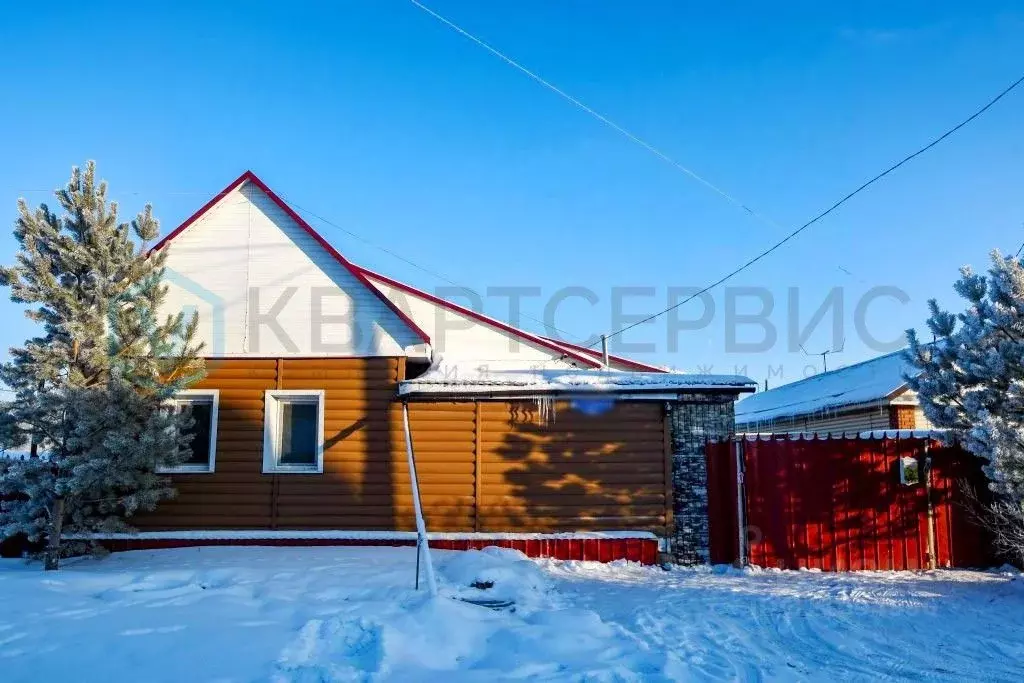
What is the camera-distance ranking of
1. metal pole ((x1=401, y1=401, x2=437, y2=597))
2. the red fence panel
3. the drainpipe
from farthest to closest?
1. the red fence panel
2. the drainpipe
3. metal pole ((x1=401, y1=401, x2=437, y2=597))

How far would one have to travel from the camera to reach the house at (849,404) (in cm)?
1775

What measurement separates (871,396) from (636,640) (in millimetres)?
15403

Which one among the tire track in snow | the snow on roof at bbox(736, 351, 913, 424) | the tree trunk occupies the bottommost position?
the tire track in snow

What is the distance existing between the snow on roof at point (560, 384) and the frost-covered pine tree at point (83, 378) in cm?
319

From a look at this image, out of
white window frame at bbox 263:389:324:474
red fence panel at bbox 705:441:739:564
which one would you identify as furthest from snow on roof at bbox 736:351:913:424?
white window frame at bbox 263:389:324:474

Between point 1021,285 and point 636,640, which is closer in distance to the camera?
point 636,640

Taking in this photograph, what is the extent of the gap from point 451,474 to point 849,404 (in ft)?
45.6

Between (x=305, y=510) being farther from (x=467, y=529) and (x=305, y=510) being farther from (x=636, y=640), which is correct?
(x=636, y=640)

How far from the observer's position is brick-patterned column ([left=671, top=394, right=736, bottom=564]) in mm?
9414

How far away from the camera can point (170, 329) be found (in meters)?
8.80

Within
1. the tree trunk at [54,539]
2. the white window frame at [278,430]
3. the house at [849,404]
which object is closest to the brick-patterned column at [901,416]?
the house at [849,404]

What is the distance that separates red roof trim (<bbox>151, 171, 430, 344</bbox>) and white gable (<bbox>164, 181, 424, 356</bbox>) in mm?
59

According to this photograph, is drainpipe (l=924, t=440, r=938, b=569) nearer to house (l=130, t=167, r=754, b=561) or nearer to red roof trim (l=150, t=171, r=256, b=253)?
house (l=130, t=167, r=754, b=561)

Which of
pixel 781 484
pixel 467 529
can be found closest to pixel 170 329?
pixel 467 529
